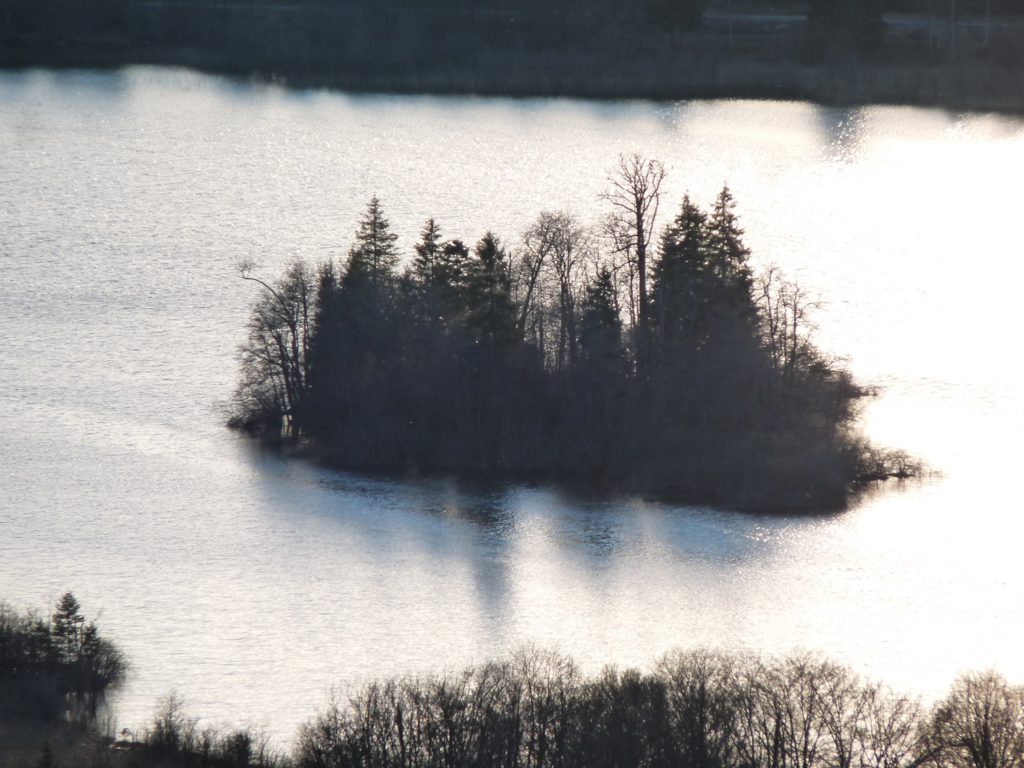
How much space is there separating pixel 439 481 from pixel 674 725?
14407 mm

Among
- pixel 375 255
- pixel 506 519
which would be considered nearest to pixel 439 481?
pixel 506 519

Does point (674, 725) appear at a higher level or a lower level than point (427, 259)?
lower

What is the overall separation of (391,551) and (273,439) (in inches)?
258

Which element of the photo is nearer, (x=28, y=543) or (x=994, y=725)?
(x=994, y=725)

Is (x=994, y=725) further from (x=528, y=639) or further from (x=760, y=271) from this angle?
(x=760, y=271)

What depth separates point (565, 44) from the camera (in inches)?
2904

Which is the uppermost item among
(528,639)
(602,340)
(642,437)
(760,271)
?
(760,271)

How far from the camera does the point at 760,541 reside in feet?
106

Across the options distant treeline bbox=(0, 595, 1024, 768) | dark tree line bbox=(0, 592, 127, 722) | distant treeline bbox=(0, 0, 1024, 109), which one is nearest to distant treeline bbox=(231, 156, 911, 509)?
dark tree line bbox=(0, 592, 127, 722)

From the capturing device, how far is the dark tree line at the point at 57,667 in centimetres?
2530

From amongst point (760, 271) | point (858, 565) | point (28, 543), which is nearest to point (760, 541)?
point (858, 565)

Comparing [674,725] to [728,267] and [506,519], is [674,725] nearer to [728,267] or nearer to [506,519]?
[506,519]

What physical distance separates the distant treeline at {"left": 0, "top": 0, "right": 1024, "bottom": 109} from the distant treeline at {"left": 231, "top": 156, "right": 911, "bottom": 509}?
30898 mm

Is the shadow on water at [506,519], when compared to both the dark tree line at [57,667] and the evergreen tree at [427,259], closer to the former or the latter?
the evergreen tree at [427,259]
